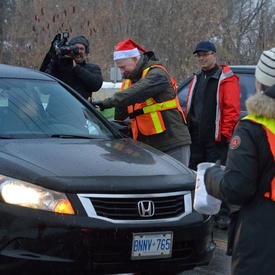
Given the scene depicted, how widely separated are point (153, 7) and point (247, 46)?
6.45m

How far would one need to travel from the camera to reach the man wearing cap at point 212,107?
806 centimetres

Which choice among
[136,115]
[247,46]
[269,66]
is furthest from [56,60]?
[247,46]

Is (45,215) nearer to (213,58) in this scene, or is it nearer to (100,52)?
(213,58)

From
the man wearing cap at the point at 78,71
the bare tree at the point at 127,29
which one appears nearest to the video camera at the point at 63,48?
the man wearing cap at the point at 78,71

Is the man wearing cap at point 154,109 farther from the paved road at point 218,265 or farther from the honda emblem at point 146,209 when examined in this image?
the honda emblem at point 146,209

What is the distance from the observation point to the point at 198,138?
8.34m

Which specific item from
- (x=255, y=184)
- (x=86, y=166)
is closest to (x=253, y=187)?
(x=255, y=184)

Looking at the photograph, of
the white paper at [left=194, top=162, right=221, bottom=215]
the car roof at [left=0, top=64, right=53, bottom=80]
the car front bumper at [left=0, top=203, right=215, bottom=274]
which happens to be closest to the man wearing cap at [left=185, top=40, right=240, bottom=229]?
the car roof at [left=0, top=64, right=53, bottom=80]

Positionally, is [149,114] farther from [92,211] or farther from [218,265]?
[92,211]

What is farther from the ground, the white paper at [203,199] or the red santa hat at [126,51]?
the red santa hat at [126,51]

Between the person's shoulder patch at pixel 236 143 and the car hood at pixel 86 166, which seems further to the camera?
the car hood at pixel 86 166

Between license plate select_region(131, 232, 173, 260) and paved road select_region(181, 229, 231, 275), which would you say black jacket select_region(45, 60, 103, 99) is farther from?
license plate select_region(131, 232, 173, 260)

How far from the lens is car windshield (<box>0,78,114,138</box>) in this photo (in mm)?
5883

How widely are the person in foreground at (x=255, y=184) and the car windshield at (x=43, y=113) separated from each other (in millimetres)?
2591
